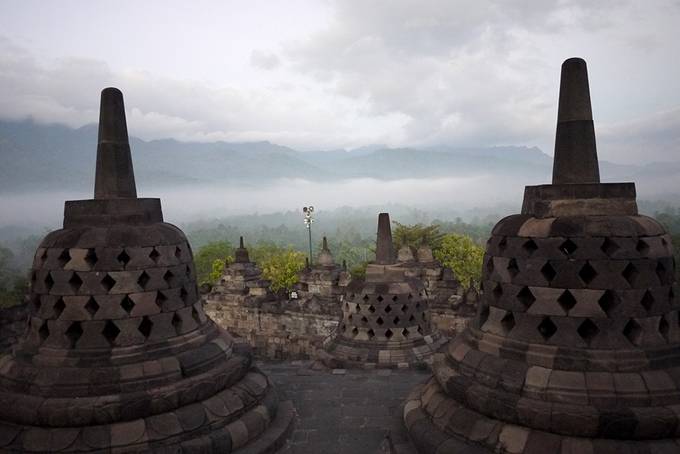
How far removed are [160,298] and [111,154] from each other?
1.90 meters

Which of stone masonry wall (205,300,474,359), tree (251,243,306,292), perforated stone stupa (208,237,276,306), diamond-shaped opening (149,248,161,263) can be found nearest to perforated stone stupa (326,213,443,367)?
stone masonry wall (205,300,474,359)

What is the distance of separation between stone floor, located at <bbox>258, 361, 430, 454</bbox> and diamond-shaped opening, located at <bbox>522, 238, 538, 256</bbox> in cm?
241

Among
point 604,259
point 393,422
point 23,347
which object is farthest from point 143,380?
point 604,259

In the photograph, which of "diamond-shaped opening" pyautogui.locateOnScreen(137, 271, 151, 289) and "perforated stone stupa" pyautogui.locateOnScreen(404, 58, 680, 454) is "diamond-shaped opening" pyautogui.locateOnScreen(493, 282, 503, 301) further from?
"diamond-shaped opening" pyautogui.locateOnScreen(137, 271, 151, 289)

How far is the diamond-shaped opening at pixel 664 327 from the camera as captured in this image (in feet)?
13.9

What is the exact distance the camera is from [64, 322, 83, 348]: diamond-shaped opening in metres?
4.93

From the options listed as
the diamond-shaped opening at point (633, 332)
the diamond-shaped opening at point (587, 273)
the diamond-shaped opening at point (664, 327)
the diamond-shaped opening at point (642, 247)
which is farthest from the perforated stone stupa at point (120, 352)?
the diamond-shaped opening at point (642, 247)

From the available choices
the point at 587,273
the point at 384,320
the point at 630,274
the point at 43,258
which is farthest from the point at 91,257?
the point at 384,320

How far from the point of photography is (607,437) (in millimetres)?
3801

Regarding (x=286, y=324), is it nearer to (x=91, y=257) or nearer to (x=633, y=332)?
(x=91, y=257)

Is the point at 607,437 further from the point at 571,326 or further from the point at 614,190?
the point at 614,190

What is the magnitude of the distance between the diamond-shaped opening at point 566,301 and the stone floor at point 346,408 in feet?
7.06

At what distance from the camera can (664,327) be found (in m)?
4.25

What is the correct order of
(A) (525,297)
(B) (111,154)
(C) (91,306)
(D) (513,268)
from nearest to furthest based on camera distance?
1. (A) (525,297)
2. (D) (513,268)
3. (C) (91,306)
4. (B) (111,154)
